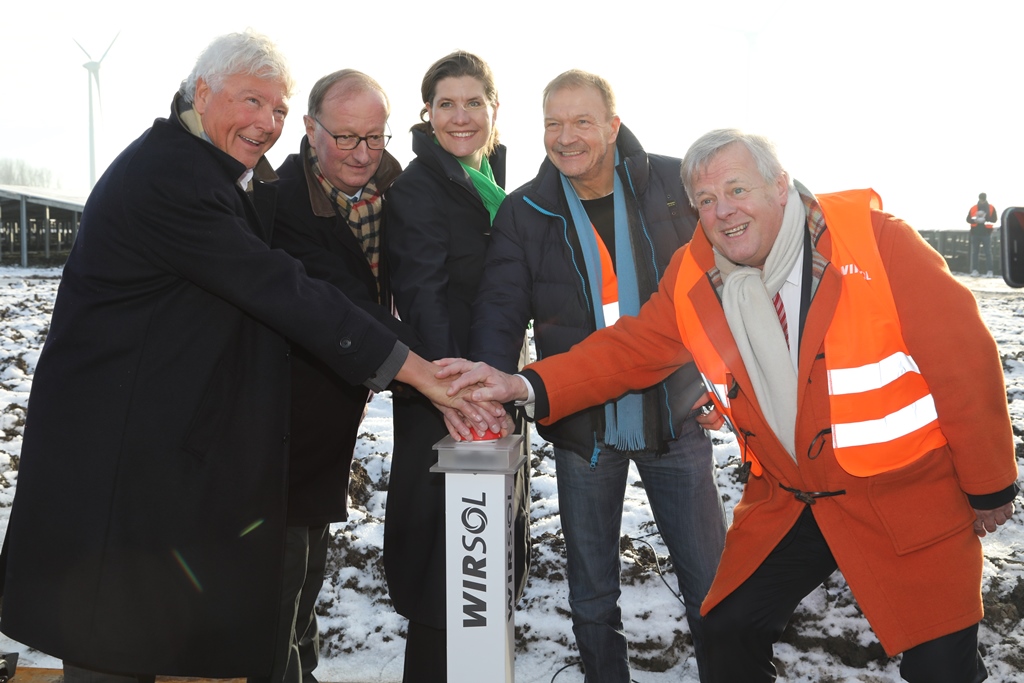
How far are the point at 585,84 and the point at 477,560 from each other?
4.84 feet

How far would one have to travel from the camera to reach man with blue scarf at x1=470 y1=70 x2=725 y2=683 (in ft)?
8.40

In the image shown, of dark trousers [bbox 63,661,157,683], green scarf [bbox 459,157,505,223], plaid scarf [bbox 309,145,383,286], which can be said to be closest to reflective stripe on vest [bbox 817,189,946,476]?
Result: green scarf [bbox 459,157,505,223]

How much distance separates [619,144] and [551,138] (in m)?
0.22

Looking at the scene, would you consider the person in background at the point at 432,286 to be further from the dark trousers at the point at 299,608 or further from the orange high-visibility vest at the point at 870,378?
the orange high-visibility vest at the point at 870,378

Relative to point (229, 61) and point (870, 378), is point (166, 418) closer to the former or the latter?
point (229, 61)

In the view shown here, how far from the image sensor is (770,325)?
2061mm

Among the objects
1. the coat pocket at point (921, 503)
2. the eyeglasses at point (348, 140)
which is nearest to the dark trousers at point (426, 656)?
the coat pocket at point (921, 503)

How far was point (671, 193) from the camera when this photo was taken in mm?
2621

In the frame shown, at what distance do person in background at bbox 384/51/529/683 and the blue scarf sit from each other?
0.32 metres

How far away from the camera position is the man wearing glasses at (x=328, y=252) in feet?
8.39

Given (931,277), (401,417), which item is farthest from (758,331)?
(401,417)

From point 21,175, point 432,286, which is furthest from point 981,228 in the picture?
point 21,175

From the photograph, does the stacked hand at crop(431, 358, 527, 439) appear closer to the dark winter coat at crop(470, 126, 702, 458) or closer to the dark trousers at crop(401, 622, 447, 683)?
the dark winter coat at crop(470, 126, 702, 458)

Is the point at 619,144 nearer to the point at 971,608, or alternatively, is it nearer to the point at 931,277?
the point at 931,277
